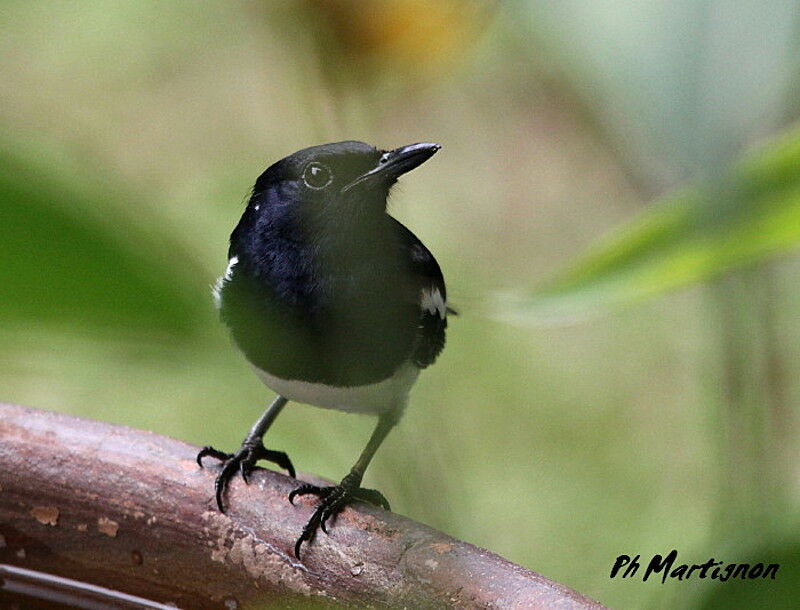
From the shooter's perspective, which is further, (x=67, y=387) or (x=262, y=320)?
(x=67, y=387)

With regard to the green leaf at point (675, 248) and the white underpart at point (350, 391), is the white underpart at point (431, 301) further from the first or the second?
the green leaf at point (675, 248)

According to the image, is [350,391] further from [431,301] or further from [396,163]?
[396,163]

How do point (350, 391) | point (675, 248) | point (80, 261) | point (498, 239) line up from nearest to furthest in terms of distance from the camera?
point (80, 261)
point (675, 248)
point (350, 391)
point (498, 239)

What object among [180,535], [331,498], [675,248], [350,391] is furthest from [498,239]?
[675,248]

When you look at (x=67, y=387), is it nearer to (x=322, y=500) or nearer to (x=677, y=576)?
(x=322, y=500)

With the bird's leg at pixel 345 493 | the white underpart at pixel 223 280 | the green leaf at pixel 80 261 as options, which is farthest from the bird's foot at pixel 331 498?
the green leaf at pixel 80 261

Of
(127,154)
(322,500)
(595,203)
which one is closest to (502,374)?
(595,203)
